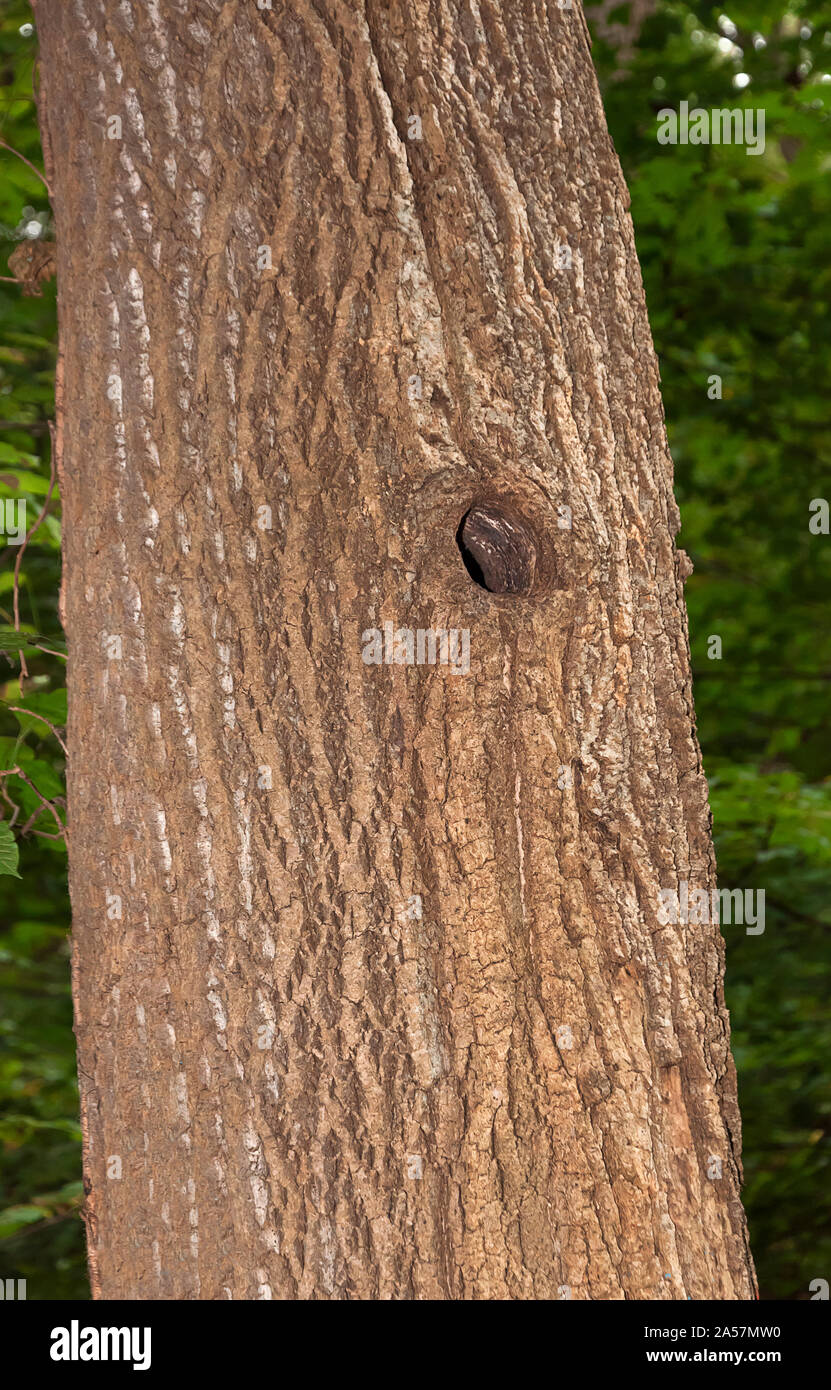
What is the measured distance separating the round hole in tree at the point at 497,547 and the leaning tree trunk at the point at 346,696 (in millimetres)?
16

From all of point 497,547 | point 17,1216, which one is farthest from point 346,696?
point 17,1216

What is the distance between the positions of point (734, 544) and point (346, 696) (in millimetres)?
4211

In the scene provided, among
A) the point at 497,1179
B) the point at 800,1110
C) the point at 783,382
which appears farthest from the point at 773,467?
the point at 497,1179

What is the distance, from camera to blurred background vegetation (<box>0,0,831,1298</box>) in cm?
381

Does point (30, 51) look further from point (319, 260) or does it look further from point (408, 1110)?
point (408, 1110)

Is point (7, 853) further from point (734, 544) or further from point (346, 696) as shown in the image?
point (734, 544)

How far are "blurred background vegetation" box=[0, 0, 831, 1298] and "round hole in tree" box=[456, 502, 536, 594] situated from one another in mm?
2082

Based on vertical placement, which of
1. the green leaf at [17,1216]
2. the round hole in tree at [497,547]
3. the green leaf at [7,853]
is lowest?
the green leaf at [17,1216]

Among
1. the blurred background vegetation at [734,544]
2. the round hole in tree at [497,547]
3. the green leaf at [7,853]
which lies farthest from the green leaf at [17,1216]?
the round hole in tree at [497,547]

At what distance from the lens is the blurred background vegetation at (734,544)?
3.81m

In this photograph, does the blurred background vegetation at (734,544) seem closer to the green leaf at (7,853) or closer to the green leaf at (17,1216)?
the green leaf at (17,1216)

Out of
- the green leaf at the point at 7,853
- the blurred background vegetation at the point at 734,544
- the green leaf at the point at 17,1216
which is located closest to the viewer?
the green leaf at the point at 7,853

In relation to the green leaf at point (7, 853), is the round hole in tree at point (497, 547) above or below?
above

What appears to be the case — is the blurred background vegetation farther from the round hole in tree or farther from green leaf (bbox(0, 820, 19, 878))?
the round hole in tree
